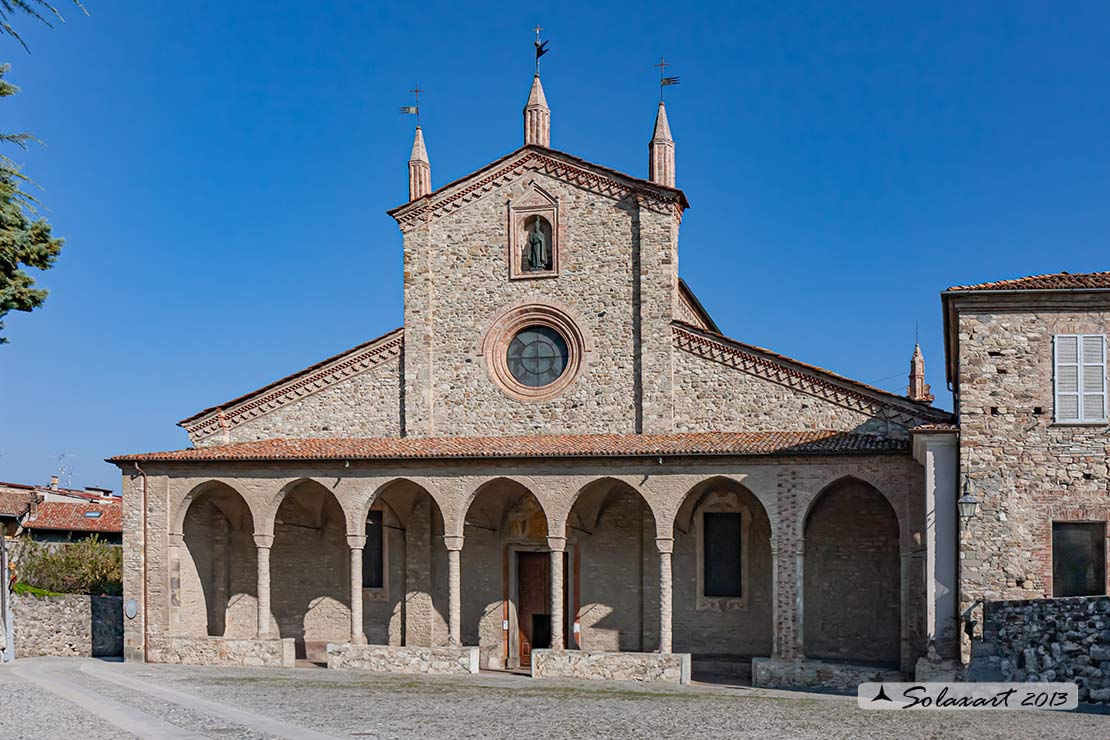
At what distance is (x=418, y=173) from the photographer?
26.4 m

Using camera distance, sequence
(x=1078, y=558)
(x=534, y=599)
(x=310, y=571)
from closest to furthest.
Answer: (x=1078, y=558)
(x=534, y=599)
(x=310, y=571)

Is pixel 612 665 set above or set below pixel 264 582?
below

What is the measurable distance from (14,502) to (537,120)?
1915cm

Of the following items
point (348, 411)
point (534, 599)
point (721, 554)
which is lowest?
point (534, 599)

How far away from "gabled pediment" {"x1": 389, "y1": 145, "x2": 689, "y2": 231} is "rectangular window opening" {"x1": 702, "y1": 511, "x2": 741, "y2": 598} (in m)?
6.60

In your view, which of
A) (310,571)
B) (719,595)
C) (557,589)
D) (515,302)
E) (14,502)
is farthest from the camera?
(14,502)

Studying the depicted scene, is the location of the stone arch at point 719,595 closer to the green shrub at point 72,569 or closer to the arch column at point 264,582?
the arch column at point 264,582

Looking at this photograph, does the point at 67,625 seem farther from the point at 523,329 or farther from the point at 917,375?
the point at 917,375

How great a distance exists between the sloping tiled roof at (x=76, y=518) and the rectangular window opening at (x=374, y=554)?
47.7ft

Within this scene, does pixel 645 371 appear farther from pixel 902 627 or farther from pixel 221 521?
pixel 221 521

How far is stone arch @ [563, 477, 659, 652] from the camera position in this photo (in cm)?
2408

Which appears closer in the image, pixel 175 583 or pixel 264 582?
pixel 264 582

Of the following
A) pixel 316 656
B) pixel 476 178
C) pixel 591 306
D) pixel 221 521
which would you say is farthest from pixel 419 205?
pixel 316 656

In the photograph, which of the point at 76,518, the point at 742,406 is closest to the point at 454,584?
the point at 742,406
